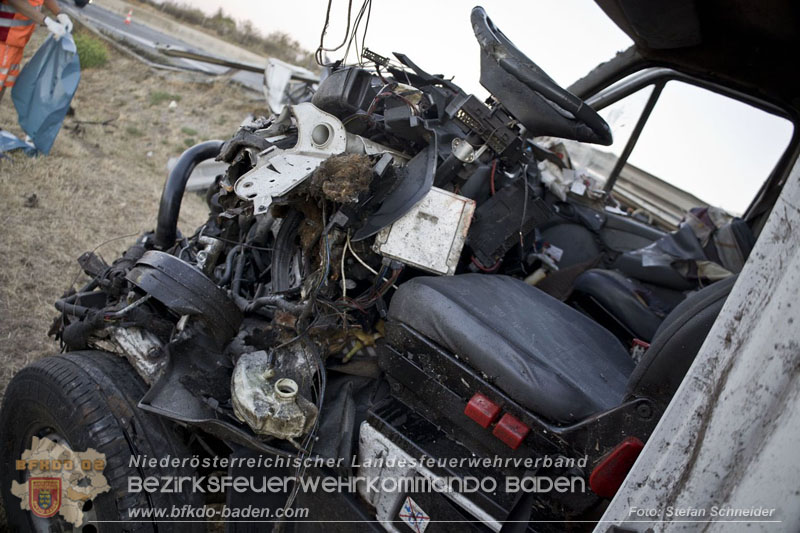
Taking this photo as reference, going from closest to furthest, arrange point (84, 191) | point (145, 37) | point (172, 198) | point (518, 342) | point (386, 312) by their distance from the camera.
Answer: point (518, 342) → point (386, 312) → point (172, 198) → point (84, 191) → point (145, 37)

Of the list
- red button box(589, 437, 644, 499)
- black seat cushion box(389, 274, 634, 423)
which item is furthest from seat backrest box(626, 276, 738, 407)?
black seat cushion box(389, 274, 634, 423)

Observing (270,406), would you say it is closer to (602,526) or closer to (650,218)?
(602,526)

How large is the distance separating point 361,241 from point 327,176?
26 centimetres

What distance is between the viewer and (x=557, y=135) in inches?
77.5

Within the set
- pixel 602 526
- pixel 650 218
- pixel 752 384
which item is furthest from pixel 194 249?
pixel 650 218

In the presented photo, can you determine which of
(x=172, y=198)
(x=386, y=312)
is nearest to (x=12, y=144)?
(x=172, y=198)

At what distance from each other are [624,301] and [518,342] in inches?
48.5

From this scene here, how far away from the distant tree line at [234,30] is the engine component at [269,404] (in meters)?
14.1

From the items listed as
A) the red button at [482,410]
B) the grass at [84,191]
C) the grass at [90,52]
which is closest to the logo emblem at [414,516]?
the red button at [482,410]

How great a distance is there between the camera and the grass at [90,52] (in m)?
8.23

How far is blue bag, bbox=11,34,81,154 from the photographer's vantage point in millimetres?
4574

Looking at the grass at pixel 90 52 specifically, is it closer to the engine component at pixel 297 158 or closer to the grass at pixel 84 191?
the grass at pixel 84 191

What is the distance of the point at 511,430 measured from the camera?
1385mm

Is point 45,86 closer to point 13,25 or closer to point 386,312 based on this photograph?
point 13,25
